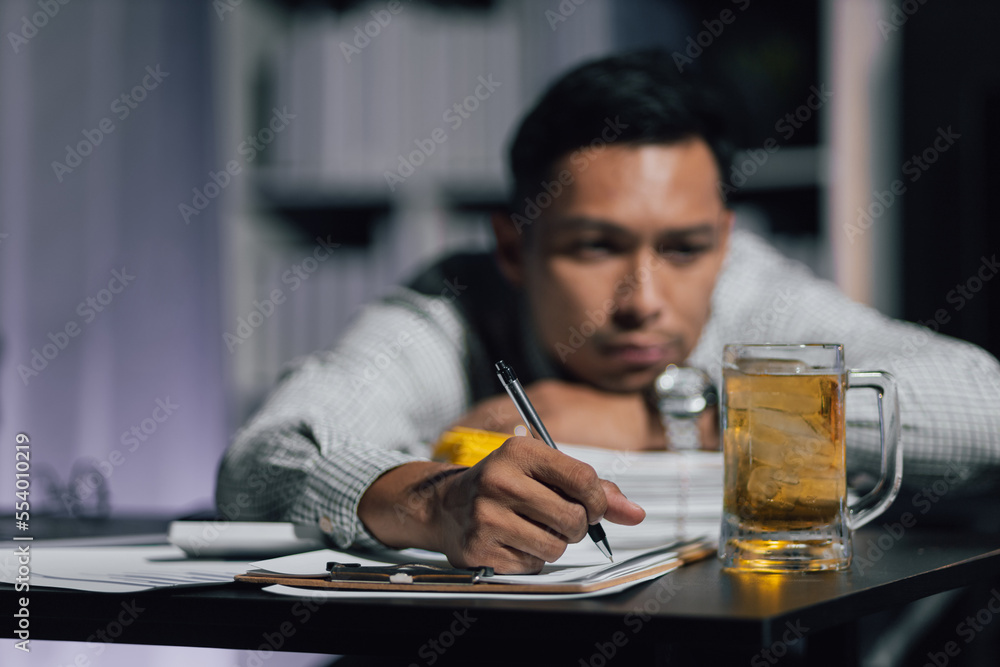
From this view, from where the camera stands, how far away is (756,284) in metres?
1.71

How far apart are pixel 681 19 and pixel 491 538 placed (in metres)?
1.90

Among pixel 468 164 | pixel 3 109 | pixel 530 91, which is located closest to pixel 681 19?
pixel 530 91

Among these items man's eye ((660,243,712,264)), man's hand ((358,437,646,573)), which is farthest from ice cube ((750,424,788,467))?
man's eye ((660,243,712,264))

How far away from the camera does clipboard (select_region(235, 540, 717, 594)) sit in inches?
22.9

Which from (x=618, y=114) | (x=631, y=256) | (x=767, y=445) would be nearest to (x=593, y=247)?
(x=631, y=256)
